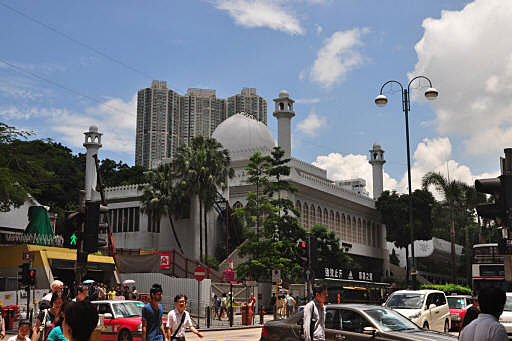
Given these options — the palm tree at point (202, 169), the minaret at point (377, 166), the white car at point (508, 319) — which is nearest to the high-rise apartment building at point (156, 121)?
the minaret at point (377, 166)

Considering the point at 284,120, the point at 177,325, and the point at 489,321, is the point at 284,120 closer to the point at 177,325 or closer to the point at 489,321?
the point at 177,325

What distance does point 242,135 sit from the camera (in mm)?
60219

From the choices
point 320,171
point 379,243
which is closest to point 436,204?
point 379,243

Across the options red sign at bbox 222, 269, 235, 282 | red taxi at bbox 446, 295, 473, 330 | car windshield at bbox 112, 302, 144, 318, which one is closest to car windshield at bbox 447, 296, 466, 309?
red taxi at bbox 446, 295, 473, 330

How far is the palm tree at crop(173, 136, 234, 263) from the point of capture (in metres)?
44.3

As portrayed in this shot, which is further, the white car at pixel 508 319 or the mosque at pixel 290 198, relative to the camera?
the mosque at pixel 290 198

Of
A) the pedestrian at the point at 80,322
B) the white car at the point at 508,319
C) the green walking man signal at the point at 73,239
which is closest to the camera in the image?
the pedestrian at the point at 80,322

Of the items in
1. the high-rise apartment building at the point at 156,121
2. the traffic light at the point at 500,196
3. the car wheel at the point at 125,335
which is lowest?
the car wheel at the point at 125,335

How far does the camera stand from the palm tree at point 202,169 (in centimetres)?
4434

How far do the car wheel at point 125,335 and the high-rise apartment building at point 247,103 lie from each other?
101m

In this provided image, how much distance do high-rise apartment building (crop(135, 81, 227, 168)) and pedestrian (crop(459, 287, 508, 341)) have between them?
351 feet

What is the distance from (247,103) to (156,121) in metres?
18.9

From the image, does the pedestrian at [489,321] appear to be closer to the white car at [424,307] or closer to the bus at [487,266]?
the white car at [424,307]

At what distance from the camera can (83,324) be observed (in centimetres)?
382
